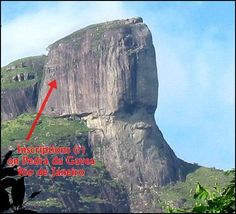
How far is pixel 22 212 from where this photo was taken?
5844mm

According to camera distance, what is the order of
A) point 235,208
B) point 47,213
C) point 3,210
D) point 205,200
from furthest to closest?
point 47,213 < point 205,200 < point 235,208 < point 3,210

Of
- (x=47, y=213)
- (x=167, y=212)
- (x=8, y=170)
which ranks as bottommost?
(x=47, y=213)

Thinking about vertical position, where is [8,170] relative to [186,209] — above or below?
above

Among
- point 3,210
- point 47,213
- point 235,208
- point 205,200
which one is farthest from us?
point 47,213

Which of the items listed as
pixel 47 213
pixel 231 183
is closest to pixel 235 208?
pixel 231 183

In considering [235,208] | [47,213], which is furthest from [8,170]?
[47,213]

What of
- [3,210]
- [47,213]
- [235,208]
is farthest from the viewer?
[47,213]

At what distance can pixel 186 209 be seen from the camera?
27.9 feet

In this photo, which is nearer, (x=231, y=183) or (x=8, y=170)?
(x=8, y=170)

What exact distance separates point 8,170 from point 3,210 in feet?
1.30

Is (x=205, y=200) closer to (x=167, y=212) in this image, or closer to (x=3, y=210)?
(x=167, y=212)

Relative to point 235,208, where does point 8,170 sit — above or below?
above

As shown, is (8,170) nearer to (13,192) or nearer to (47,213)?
(13,192)

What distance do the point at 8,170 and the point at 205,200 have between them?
292 centimetres
